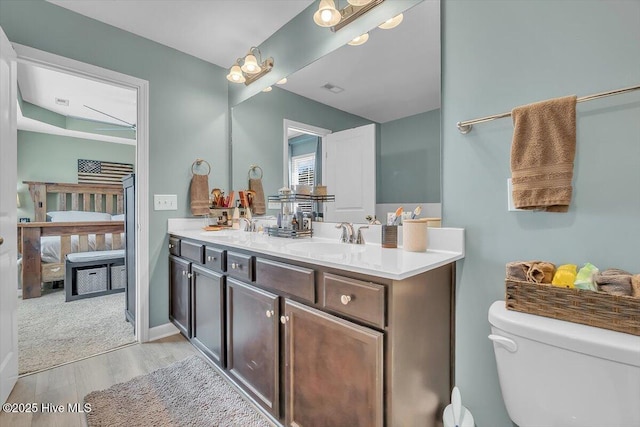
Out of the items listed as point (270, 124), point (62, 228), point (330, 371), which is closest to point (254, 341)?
point (330, 371)

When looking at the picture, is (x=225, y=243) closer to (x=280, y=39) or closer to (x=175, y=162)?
(x=175, y=162)

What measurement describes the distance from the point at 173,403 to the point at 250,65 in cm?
233

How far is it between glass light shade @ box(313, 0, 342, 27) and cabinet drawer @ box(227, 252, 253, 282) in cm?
137

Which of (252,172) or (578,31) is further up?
(578,31)

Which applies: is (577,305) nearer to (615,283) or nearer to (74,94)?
(615,283)

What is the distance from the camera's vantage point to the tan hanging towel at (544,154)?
97 centimetres

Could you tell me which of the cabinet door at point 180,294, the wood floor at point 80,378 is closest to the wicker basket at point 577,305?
the cabinet door at point 180,294

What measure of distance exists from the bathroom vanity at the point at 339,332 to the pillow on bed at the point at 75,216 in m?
4.36

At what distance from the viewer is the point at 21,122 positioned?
13.7ft

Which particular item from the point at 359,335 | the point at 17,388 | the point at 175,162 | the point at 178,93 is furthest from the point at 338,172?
the point at 17,388

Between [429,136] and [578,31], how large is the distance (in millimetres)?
602

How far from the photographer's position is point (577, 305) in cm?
87

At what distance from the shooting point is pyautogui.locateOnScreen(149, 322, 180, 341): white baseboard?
2.31 metres

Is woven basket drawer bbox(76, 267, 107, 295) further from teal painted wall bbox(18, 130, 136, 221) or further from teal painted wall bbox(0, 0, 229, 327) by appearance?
teal painted wall bbox(18, 130, 136, 221)
